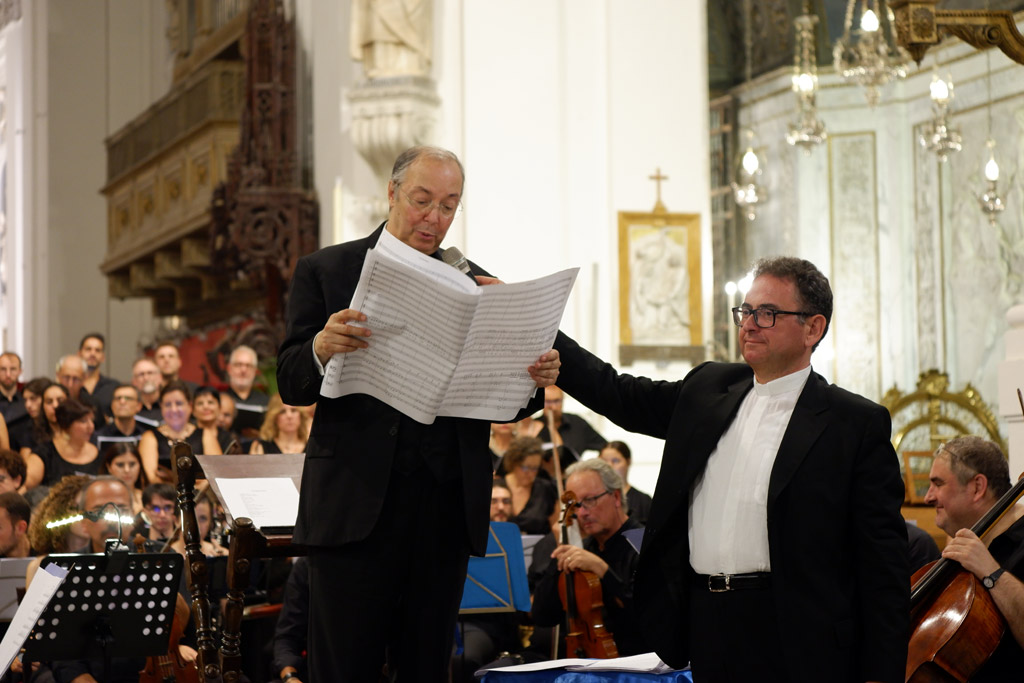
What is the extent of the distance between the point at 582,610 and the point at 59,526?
98.5 inches

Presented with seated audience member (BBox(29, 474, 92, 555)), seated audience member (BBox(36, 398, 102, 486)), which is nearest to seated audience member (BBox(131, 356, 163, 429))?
seated audience member (BBox(36, 398, 102, 486))

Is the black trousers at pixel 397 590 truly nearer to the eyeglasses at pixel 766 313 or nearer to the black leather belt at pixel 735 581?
the black leather belt at pixel 735 581

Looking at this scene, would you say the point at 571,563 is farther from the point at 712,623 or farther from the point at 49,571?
the point at 712,623

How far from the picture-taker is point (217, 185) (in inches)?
558

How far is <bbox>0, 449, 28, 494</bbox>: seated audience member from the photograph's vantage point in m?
7.39

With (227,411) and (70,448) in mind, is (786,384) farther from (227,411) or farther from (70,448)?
(227,411)

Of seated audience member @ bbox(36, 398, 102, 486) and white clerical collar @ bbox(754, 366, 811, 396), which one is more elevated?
white clerical collar @ bbox(754, 366, 811, 396)

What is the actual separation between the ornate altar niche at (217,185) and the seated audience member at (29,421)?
13.4ft

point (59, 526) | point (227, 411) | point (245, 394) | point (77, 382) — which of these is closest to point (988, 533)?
point (59, 526)

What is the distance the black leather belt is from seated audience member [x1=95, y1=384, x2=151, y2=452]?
6289mm

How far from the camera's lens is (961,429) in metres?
12.2

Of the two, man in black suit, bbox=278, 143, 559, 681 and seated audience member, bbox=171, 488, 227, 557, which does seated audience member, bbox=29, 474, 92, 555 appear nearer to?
seated audience member, bbox=171, 488, 227, 557

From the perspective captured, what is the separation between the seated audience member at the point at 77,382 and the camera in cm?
957

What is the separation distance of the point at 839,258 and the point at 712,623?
11658 mm
